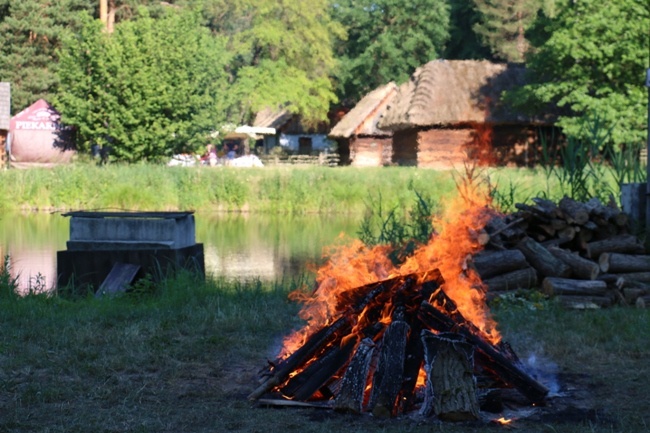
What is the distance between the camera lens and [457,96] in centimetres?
4228

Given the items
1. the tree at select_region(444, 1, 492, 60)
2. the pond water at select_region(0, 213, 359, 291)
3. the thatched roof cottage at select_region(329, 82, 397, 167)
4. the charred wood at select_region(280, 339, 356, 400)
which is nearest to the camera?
the charred wood at select_region(280, 339, 356, 400)

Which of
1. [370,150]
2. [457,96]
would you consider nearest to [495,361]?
[457,96]

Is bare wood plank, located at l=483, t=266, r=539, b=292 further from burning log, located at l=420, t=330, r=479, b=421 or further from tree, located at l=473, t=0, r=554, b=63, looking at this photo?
tree, located at l=473, t=0, r=554, b=63

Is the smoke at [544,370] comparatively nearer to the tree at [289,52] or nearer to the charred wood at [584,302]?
the charred wood at [584,302]

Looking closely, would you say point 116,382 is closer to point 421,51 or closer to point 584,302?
point 584,302

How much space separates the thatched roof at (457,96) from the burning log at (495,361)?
115ft

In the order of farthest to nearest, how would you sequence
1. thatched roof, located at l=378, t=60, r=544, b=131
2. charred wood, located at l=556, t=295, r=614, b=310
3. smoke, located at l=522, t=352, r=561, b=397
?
thatched roof, located at l=378, t=60, r=544, b=131
charred wood, located at l=556, t=295, r=614, b=310
smoke, located at l=522, t=352, r=561, b=397

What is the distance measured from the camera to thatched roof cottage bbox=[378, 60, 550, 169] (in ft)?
135

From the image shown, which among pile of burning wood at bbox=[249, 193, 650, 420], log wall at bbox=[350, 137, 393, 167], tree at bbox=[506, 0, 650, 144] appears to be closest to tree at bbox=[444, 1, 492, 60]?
log wall at bbox=[350, 137, 393, 167]

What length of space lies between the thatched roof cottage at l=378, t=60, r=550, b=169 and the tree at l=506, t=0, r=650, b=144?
5872 millimetres

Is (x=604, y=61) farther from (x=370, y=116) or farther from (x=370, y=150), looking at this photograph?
(x=370, y=150)

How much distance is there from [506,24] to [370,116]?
10.6 m

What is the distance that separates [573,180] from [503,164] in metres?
29.1

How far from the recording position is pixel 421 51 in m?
57.6
